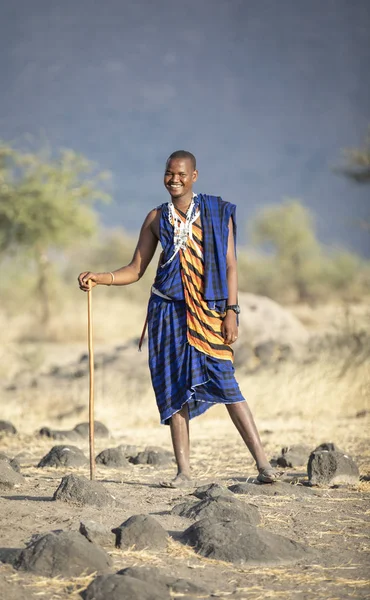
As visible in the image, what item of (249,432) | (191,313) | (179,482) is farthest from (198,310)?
(179,482)

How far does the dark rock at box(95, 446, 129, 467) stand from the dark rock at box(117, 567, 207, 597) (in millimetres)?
3324

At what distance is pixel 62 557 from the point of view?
3.56 m

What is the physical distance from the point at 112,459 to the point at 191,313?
1766 millimetres

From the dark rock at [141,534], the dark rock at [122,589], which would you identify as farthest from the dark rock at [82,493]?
the dark rock at [122,589]

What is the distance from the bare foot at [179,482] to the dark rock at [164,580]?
2.17m

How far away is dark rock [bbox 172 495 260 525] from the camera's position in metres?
A: 4.39

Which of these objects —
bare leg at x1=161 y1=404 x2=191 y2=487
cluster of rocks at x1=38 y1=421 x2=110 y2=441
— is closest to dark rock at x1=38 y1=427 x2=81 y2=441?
cluster of rocks at x1=38 y1=421 x2=110 y2=441

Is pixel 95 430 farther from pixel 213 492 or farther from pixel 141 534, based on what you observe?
pixel 141 534

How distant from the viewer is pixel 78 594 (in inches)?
131

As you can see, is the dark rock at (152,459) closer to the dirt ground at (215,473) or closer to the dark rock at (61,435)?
the dirt ground at (215,473)

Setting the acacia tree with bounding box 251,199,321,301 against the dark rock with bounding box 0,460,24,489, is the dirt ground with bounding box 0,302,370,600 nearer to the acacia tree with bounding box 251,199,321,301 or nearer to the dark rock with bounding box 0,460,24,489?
the dark rock with bounding box 0,460,24,489

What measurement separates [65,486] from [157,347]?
48.2 inches

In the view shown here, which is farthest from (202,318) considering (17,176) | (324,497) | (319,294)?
(319,294)

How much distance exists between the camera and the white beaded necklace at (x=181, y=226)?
221 inches
